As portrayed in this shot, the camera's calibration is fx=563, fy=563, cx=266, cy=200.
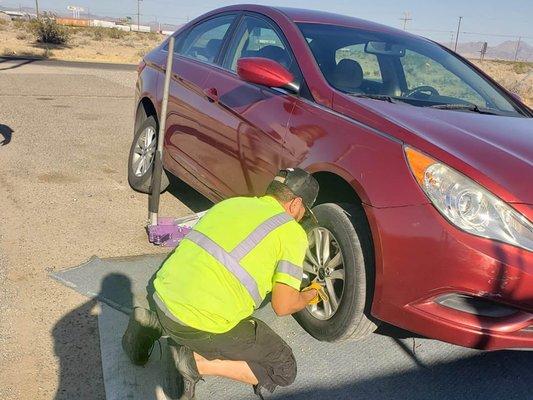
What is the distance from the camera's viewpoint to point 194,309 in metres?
2.34

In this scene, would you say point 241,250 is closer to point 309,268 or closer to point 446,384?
point 309,268

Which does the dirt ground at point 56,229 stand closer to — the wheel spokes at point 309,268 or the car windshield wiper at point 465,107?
the wheel spokes at point 309,268

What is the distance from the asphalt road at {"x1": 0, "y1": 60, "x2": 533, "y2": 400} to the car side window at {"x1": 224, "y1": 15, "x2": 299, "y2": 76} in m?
1.51

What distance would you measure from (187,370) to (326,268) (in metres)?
0.93

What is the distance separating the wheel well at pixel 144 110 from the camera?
518cm

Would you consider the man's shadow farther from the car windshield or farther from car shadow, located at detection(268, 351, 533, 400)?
the car windshield

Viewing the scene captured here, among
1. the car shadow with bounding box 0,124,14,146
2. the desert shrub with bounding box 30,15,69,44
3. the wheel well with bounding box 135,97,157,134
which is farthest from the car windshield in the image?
the desert shrub with bounding box 30,15,69,44

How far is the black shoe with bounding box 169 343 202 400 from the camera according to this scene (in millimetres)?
2400

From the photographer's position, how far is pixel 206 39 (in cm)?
466

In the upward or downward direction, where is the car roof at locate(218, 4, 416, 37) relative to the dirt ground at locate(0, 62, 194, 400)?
upward

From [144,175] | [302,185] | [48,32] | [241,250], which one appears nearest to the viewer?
[241,250]

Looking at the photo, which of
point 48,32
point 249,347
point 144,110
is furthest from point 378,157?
point 48,32

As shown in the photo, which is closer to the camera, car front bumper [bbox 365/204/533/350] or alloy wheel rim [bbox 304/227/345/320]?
car front bumper [bbox 365/204/533/350]

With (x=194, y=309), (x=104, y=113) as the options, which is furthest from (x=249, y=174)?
(x=104, y=113)
